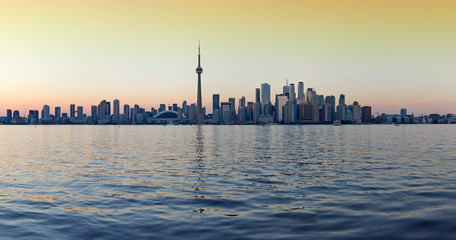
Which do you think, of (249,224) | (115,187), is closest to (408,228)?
(249,224)

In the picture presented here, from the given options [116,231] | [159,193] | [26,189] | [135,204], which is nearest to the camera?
[116,231]

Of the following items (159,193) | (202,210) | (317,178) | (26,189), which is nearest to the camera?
(202,210)

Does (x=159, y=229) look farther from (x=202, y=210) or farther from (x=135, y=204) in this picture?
(x=135, y=204)

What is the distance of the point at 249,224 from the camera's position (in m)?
17.6

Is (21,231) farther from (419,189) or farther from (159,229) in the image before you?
(419,189)

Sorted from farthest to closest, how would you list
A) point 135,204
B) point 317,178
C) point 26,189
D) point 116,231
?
point 317,178, point 26,189, point 135,204, point 116,231

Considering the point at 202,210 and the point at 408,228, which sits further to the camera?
the point at 202,210

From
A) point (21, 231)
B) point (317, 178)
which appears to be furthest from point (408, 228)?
point (21, 231)

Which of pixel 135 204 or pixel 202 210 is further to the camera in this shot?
pixel 135 204

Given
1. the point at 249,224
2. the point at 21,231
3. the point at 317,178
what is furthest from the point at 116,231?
the point at 317,178

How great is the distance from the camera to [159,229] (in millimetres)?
16875

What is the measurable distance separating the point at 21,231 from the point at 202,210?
30.8ft

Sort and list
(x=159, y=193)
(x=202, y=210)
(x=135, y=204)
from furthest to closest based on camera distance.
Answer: (x=159, y=193)
(x=135, y=204)
(x=202, y=210)

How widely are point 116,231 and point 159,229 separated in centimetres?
203
